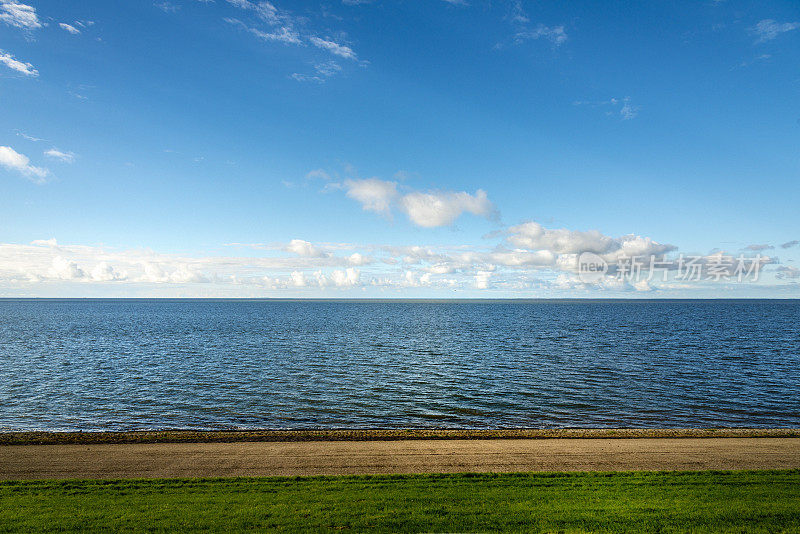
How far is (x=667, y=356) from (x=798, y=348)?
21840 millimetres

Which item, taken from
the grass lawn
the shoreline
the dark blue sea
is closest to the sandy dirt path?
the shoreline

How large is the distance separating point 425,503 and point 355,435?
30.2ft

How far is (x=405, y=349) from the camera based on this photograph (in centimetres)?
5634

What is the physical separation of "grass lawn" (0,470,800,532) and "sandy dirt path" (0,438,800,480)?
4.96 feet

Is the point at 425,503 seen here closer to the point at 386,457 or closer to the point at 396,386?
the point at 386,457

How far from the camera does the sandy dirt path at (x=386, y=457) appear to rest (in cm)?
1484

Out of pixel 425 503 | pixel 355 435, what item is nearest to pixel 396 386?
pixel 355 435

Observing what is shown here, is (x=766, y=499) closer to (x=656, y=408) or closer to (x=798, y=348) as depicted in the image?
(x=656, y=408)

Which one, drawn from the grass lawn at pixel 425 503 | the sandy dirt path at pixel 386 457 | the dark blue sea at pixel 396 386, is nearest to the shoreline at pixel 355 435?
the sandy dirt path at pixel 386 457

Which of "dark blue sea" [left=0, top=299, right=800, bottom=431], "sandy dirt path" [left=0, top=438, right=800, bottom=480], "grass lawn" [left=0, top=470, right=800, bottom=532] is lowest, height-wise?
"dark blue sea" [left=0, top=299, right=800, bottom=431]

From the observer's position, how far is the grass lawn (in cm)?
1012

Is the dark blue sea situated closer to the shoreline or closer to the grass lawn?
the shoreline

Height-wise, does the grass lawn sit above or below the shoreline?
above

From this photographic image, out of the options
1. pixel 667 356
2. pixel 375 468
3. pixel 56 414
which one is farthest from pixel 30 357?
pixel 667 356
